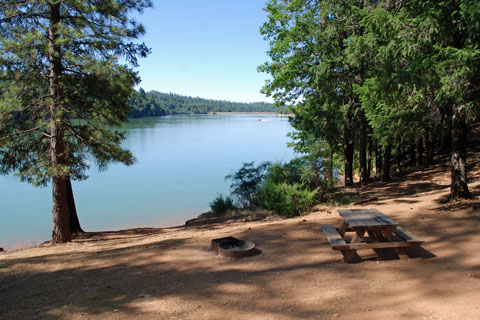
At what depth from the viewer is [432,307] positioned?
Result: 3.54m

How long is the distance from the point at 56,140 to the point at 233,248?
5678mm

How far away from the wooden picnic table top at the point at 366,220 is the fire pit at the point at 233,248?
5.56 feet

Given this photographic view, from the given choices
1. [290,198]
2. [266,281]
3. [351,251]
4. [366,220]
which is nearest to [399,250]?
[366,220]

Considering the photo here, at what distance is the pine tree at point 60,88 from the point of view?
8317 mm

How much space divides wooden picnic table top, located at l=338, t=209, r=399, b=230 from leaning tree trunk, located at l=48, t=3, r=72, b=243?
6.62 metres

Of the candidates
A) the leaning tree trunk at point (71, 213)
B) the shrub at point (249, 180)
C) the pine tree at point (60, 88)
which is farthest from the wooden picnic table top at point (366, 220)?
the leaning tree trunk at point (71, 213)

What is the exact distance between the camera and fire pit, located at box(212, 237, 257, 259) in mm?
5809

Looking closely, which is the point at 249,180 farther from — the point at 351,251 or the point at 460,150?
the point at 351,251

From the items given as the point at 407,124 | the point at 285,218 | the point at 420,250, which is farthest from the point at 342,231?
the point at 407,124

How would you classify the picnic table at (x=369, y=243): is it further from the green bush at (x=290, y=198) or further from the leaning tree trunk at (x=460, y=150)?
the green bush at (x=290, y=198)

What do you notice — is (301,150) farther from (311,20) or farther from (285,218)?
(285,218)

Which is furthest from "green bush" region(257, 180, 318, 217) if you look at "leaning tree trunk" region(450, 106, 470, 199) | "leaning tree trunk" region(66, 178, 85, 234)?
"leaning tree trunk" region(66, 178, 85, 234)

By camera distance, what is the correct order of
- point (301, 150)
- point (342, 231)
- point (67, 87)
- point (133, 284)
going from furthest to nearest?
point (301, 150) < point (67, 87) < point (342, 231) < point (133, 284)

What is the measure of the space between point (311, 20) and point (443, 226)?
34.8ft
